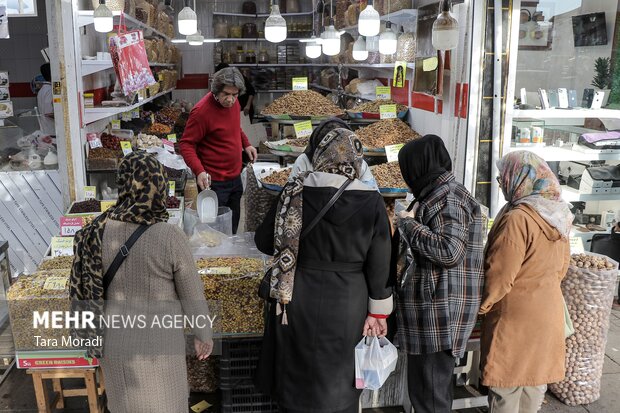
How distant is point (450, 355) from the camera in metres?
2.70

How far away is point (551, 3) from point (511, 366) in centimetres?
324

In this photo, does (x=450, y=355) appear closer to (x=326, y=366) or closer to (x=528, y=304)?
(x=528, y=304)

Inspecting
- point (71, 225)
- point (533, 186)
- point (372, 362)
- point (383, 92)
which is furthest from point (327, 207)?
point (383, 92)

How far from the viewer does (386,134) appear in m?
5.20

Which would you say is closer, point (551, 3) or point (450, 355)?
point (450, 355)

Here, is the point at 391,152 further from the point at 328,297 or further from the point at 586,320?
the point at 328,297

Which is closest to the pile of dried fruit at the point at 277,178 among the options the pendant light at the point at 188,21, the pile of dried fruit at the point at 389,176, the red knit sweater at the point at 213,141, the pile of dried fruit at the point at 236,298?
the red knit sweater at the point at 213,141

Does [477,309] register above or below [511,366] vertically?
above

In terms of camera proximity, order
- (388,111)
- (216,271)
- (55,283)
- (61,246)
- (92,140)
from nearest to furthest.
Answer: (55,283), (216,271), (61,246), (92,140), (388,111)

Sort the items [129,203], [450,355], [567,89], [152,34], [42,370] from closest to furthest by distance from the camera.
A: [129,203] → [450,355] → [42,370] → [567,89] → [152,34]

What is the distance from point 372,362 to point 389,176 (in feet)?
6.80

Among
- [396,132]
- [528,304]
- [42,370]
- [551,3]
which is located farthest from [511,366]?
[551,3]

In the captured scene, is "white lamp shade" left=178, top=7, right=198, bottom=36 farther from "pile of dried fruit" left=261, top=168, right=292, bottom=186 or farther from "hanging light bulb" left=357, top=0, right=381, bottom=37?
"pile of dried fruit" left=261, top=168, right=292, bottom=186

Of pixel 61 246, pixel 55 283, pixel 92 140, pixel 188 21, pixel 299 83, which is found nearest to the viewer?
pixel 55 283
